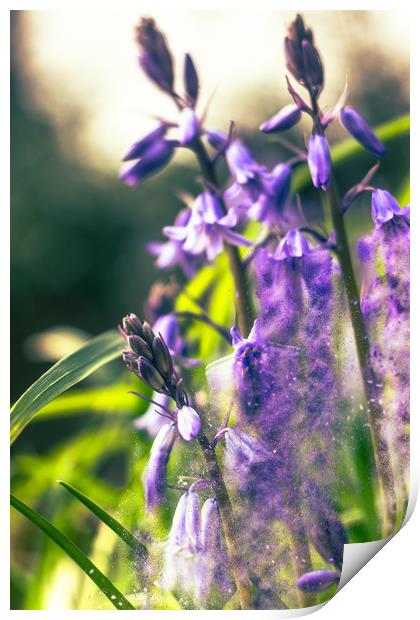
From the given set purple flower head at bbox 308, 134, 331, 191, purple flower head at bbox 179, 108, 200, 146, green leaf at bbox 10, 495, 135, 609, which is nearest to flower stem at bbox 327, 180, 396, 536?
purple flower head at bbox 308, 134, 331, 191

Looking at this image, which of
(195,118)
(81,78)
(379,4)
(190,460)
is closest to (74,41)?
(81,78)

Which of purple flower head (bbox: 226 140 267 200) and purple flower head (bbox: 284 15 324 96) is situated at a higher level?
purple flower head (bbox: 284 15 324 96)

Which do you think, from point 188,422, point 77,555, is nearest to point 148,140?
point 188,422

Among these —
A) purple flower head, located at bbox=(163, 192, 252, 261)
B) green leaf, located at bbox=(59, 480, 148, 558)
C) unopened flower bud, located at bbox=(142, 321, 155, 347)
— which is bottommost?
green leaf, located at bbox=(59, 480, 148, 558)

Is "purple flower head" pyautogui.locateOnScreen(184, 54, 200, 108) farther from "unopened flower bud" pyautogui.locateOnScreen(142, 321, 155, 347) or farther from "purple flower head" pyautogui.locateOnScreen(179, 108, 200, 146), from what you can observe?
"unopened flower bud" pyautogui.locateOnScreen(142, 321, 155, 347)

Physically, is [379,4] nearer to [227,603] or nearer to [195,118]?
[195,118]

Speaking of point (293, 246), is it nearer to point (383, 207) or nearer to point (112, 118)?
point (383, 207)
